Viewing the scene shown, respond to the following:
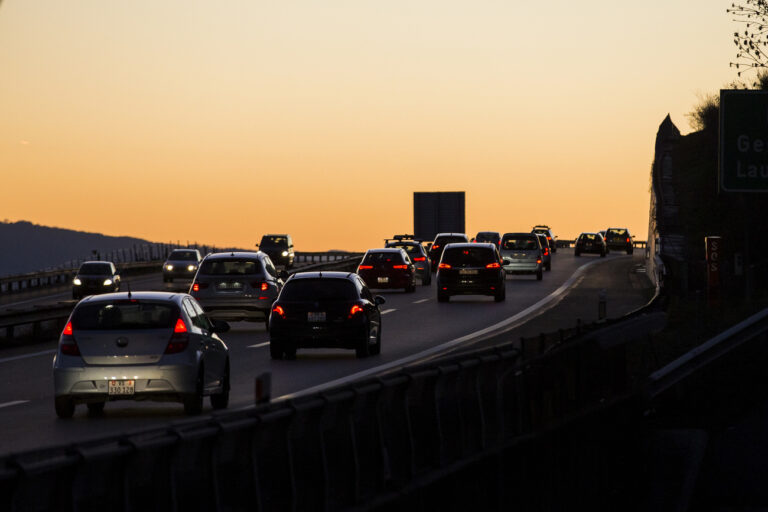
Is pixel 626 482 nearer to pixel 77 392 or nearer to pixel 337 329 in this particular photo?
pixel 77 392

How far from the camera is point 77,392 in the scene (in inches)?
702

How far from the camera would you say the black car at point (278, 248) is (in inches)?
3396

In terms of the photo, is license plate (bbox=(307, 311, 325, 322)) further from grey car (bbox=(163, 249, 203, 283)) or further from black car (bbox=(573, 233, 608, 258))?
black car (bbox=(573, 233, 608, 258))

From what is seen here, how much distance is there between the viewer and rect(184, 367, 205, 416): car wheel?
1812 centimetres

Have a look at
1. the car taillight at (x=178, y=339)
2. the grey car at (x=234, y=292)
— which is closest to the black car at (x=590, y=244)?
the grey car at (x=234, y=292)

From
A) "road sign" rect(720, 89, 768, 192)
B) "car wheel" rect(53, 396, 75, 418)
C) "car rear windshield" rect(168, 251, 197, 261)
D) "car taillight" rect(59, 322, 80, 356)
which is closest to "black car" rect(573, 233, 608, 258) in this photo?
"car rear windshield" rect(168, 251, 197, 261)

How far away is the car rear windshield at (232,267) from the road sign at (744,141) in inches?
512

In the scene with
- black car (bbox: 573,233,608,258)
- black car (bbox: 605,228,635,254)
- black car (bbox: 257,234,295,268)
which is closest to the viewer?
black car (bbox: 257,234,295,268)

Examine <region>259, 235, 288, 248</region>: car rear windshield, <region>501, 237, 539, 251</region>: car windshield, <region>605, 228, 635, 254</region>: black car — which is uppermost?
<region>501, 237, 539, 251</region>: car windshield

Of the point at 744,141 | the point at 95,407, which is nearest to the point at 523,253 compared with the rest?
the point at 744,141

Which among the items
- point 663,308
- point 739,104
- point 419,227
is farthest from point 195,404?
point 419,227

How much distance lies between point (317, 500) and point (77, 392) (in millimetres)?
9252

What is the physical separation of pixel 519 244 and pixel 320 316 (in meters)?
36.4

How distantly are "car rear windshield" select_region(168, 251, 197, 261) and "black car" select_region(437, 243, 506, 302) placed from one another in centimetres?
2900
